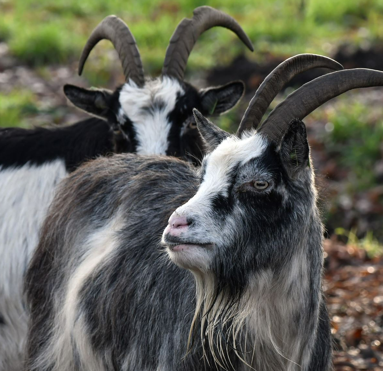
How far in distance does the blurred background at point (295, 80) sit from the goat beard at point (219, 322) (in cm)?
186

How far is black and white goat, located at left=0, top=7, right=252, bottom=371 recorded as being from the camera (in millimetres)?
5086

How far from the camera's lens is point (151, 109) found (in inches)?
216

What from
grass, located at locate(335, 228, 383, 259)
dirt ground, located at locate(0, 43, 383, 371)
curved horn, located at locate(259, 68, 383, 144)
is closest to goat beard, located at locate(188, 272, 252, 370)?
curved horn, located at locate(259, 68, 383, 144)

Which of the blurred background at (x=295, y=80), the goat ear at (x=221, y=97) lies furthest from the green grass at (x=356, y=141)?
the goat ear at (x=221, y=97)

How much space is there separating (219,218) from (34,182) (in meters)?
2.39

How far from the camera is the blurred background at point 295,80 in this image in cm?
653

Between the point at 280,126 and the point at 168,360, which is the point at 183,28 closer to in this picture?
the point at 280,126

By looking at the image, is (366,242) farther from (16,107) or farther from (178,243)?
(178,243)

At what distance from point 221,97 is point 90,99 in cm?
95

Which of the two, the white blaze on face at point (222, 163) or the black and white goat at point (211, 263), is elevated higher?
the white blaze on face at point (222, 163)

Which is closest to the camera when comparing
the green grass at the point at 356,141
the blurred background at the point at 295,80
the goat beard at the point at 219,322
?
the goat beard at the point at 219,322

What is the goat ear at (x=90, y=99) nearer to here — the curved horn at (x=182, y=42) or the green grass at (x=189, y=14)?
the curved horn at (x=182, y=42)

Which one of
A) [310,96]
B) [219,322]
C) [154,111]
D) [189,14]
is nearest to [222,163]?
[310,96]

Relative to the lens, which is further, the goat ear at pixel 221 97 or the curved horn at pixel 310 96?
the goat ear at pixel 221 97
